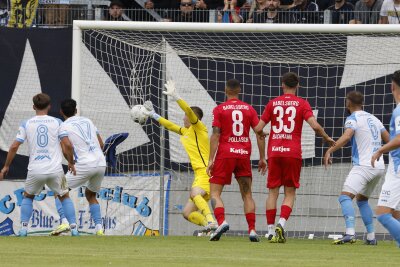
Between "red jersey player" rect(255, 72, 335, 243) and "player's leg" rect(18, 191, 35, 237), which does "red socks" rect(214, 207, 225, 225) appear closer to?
"red jersey player" rect(255, 72, 335, 243)

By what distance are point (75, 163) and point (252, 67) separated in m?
3.96

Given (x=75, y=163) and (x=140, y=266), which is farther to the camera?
(x=75, y=163)

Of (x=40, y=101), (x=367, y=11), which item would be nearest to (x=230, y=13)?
(x=367, y=11)

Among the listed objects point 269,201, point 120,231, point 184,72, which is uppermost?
point 184,72

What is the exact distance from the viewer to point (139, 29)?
16703 mm

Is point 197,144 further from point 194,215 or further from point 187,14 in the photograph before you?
point 187,14

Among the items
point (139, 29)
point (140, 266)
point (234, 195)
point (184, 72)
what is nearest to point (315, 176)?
point (234, 195)

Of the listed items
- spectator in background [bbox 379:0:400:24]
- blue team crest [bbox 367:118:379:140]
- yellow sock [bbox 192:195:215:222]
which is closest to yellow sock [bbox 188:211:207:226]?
yellow sock [bbox 192:195:215:222]

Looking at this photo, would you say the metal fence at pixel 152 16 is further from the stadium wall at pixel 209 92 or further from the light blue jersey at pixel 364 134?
the light blue jersey at pixel 364 134

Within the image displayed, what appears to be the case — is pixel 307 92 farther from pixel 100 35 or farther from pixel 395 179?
pixel 395 179

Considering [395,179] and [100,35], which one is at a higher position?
[100,35]

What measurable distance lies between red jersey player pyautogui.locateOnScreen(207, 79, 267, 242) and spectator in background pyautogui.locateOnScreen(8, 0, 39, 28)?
595cm

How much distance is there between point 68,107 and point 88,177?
3.45ft

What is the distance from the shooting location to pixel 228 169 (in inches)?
574
